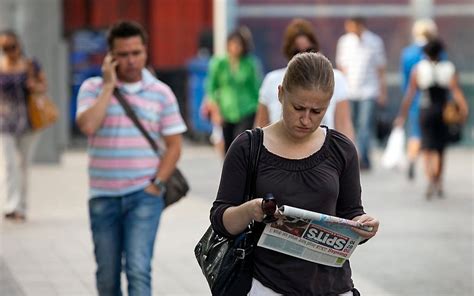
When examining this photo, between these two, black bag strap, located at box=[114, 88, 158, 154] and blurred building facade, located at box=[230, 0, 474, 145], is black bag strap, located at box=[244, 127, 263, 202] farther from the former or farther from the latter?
blurred building facade, located at box=[230, 0, 474, 145]

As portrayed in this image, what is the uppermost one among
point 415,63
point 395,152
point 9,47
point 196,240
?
point 9,47

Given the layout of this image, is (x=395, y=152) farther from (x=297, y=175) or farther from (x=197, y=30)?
(x=297, y=175)

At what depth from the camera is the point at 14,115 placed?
39.0 feet

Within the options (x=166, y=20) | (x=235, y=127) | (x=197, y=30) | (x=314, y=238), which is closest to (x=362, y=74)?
(x=235, y=127)

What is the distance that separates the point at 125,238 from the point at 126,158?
409 mm

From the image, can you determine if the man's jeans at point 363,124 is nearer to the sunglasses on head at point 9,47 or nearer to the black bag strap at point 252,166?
the sunglasses on head at point 9,47

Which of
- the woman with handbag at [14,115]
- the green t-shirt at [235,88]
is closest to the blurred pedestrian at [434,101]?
the green t-shirt at [235,88]

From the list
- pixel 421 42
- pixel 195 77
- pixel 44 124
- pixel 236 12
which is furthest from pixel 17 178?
pixel 195 77

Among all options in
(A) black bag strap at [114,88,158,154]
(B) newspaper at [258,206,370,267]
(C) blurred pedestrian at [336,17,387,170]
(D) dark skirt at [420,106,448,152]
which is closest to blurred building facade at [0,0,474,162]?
(C) blurred pedestrian at [336,17,387,170]

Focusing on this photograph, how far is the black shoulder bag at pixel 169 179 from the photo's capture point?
6.61m

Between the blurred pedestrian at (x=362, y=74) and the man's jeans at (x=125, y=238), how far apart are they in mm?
9815

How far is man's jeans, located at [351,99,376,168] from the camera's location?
1620cm

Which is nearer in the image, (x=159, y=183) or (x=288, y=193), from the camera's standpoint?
(x=288, y=193)

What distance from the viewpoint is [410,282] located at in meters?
8.77
